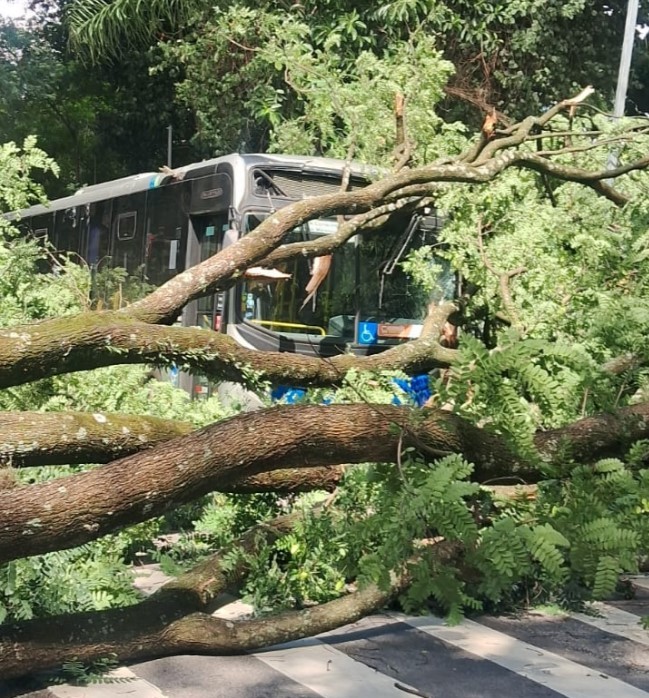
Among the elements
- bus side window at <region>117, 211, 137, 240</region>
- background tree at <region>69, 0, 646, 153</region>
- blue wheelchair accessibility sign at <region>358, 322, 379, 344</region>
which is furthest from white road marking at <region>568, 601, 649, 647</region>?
background tree at <region>69, 0, 646, 153</region>

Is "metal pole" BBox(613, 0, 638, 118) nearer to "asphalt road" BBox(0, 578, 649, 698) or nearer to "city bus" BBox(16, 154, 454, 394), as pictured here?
"city bus" BBox(16, 154, 454, 394)

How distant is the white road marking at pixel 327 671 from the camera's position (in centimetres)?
505

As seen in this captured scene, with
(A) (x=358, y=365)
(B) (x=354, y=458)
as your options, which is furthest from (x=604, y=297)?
(B) (x=354, y=458)

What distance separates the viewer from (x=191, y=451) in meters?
4.32

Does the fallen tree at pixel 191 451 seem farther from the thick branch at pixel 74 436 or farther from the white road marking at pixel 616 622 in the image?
the white road marking at pixel 616 622

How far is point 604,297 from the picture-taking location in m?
7.24

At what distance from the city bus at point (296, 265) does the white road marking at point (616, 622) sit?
400cm

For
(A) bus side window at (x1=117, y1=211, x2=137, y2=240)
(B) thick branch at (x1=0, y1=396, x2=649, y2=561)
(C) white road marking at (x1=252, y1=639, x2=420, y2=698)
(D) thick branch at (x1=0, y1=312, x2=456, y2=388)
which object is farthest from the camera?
(A) bus side window at (x1=117, y1=211, x2=137, y2=240)

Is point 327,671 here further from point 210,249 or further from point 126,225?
point 126,225

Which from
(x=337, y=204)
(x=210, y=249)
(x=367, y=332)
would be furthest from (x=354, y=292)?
(x=337, y=204)

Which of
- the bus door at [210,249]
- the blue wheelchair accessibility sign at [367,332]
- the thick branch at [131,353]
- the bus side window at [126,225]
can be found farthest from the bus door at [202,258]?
the thick branch at [131,353]

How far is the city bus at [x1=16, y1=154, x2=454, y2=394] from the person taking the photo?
33.1ft

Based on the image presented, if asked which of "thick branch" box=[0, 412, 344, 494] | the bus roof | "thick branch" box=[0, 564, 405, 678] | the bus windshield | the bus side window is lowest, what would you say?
"thick branch" box=[0, 564, 405, 678]

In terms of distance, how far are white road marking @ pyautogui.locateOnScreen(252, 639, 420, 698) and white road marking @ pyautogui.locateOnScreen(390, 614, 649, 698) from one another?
60 centimetres
